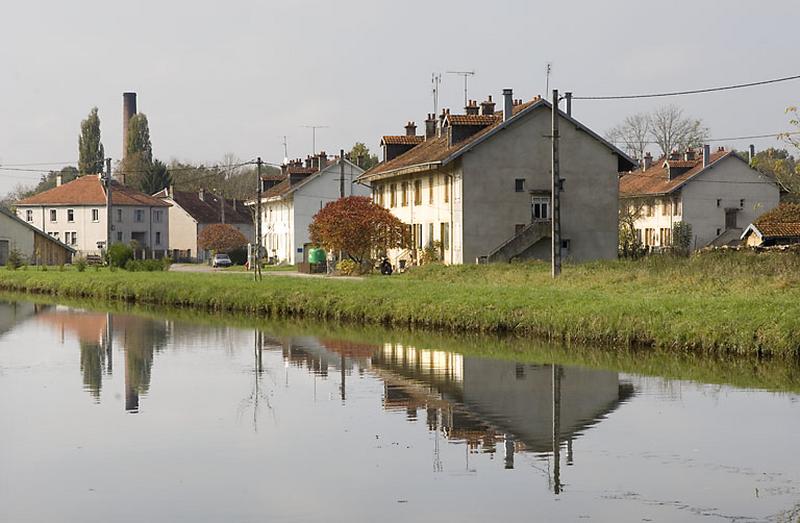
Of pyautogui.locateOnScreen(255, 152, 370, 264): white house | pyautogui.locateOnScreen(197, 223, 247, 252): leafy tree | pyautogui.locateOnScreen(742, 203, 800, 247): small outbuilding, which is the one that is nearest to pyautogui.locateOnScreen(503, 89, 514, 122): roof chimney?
pyautogui.locateOnScreen(742, 203, 800, 247): small outbuilding

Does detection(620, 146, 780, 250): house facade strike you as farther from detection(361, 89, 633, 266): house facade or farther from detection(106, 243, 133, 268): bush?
detection(106, 243, 133, 268): bush

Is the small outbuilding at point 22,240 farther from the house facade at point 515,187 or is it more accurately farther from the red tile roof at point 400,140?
the house facade at point 515,187

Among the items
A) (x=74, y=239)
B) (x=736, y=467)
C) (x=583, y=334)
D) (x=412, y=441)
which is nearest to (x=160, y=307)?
(x=583, y=334)

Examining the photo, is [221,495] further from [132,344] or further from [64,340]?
[64,340]

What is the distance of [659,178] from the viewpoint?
88.1 meters

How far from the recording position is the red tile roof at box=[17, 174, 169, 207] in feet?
352

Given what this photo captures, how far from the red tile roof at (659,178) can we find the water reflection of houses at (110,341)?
46.9 m

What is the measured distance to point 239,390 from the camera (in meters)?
23.9

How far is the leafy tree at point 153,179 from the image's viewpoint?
125312 mm

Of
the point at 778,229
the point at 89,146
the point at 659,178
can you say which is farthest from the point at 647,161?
the point at 89,146

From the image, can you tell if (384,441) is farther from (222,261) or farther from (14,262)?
(222,261)

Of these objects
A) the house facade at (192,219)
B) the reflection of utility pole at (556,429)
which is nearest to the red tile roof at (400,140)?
the reflection of utility pole at (556,429)

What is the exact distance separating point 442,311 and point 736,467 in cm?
1888

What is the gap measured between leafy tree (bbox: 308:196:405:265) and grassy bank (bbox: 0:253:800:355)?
21.3 feet
